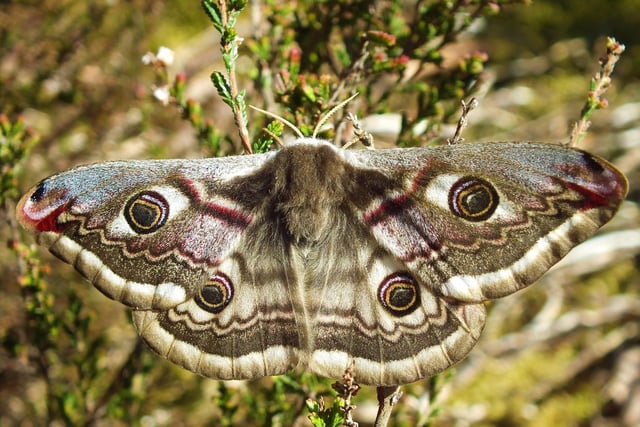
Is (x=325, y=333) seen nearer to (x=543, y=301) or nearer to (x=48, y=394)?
(x=48, y=394)

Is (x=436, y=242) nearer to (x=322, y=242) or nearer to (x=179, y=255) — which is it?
(x=322, y=242)

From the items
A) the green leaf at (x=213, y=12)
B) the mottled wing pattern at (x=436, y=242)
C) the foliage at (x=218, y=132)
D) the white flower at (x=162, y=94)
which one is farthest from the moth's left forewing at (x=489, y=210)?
the white flower at (x=162, y=94)

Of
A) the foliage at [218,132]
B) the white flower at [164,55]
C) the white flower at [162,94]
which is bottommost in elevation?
the foliage at [218,132]

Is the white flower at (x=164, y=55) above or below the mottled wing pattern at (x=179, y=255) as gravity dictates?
above

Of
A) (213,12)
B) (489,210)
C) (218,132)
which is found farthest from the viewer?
(218,132)

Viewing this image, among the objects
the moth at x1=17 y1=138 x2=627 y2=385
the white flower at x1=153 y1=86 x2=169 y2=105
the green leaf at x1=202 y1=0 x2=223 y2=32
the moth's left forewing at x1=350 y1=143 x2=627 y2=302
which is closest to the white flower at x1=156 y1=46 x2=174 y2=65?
the white flower at x1=153 y1=86 x2=169 y2=105

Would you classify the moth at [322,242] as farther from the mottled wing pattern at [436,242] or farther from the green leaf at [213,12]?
the green leaf at [213,12]

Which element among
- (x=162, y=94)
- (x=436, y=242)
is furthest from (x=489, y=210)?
(x=162, y=94)
